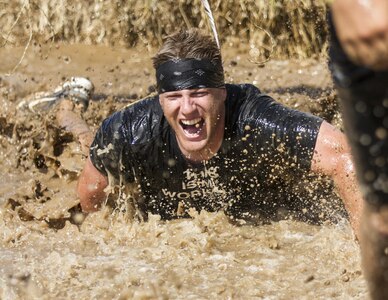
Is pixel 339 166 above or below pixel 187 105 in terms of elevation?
below

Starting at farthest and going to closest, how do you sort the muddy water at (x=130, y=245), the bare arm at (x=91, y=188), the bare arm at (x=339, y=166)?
the bare arm at (x=91, y=188) < the bare arm at (x=339, y=166) < the muddy water at (x=130, y=245)

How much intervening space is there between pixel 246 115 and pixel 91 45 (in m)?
4.42

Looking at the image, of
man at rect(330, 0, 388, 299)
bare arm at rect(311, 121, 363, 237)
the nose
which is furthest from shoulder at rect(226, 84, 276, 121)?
man at rect(330, 0, 388, 299)

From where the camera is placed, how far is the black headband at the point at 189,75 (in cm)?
518

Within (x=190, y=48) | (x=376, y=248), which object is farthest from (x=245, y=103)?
(x=376, y=248)

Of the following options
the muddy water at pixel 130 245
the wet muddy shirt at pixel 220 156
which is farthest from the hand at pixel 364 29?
the wet muddy shirt at pixel 220 156

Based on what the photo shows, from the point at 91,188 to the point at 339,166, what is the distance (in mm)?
1660

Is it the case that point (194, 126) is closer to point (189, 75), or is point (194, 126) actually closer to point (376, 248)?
point (189, 75)

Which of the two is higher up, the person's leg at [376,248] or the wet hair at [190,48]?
the wet hair at [190,48]

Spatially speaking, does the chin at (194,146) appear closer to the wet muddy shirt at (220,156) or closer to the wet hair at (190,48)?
the wet muddy shirt at (220,156)

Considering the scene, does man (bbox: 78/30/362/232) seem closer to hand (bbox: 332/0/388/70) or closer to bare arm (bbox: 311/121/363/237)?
bare arm (bbox: 311/121/363/237)

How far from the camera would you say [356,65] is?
2666 millimetres

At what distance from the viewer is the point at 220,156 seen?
5.27 m

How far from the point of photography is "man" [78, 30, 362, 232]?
5.11 metres
